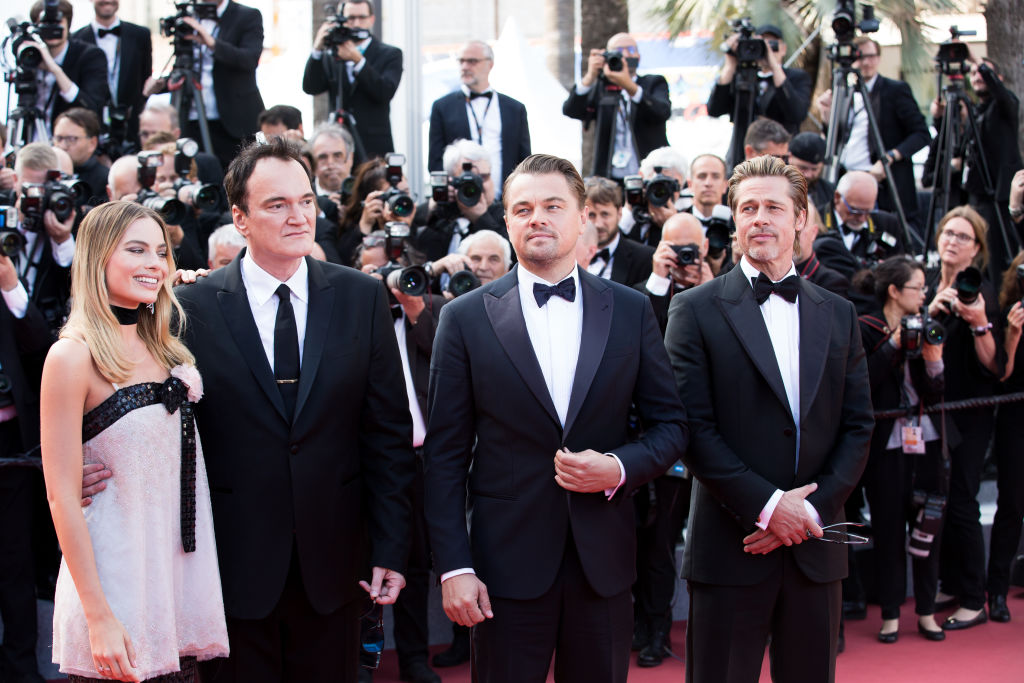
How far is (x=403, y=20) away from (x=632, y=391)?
5.59m

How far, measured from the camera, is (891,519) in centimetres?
529

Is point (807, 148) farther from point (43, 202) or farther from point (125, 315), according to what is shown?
point (125, 315)

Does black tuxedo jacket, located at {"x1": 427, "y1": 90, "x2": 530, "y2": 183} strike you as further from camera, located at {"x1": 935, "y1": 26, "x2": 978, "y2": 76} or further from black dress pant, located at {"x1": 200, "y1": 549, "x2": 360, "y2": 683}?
black dress pant, located at {"x1": 200, "y1": 549, "x2": 360, "y2": 683}

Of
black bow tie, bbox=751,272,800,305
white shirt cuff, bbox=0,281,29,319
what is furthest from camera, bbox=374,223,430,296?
black bow tie, bbox=751,272,800,305

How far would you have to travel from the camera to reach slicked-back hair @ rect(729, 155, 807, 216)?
10.9 feet

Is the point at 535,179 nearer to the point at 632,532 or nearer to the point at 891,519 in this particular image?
the point at 632,532

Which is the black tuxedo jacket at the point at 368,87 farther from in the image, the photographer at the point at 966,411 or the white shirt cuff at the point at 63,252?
the photographer at the point at 966,411

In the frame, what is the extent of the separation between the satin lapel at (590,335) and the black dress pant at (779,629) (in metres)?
0.77

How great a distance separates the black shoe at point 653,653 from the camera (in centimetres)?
484

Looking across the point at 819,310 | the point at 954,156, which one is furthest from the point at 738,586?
the point at 954,156

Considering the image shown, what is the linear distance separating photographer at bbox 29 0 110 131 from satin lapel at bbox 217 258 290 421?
4402 mm

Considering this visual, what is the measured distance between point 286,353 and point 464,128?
4197 millimetres

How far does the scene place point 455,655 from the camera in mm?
4879

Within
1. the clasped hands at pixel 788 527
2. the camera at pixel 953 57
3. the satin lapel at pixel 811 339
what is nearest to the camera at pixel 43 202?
the satin lapel at pixel 811 339
